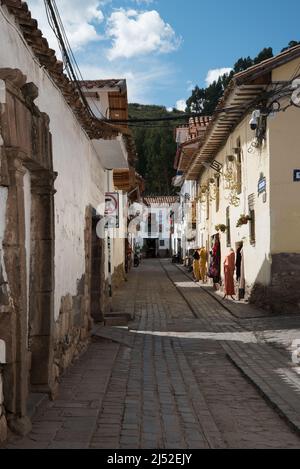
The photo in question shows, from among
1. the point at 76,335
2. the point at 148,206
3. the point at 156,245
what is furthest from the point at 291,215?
the point at 156,245

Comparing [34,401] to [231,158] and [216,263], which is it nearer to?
[231,158]

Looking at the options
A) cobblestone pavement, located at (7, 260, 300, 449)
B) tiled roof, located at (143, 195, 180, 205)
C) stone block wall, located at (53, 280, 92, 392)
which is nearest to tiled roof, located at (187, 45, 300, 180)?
cobblestone pavement, located at (7, 260, 300, 449)

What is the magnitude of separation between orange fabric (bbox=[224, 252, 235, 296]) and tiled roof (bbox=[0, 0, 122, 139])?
9452 mm

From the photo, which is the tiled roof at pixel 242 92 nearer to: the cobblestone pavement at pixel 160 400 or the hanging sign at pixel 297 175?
the hanging sign at pixel 297 175

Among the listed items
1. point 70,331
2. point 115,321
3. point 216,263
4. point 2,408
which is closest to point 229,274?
point 216,263

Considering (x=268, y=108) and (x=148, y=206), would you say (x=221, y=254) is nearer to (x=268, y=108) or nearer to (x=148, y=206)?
(x=268, y=108)

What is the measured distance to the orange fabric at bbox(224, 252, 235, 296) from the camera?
18.6 meters

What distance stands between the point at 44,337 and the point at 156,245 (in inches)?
2731

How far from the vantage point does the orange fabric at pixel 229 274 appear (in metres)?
18.6

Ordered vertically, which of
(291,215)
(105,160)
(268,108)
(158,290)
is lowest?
(158,290)

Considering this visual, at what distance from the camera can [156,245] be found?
7594 centimetres

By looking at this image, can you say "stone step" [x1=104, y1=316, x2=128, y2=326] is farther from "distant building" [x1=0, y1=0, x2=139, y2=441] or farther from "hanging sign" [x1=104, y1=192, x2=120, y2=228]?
"distant building" [x1=0, y1=0, x2=139, y2=441]

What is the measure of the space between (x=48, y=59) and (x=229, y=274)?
12.9 metres

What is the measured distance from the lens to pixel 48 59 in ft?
21.4
